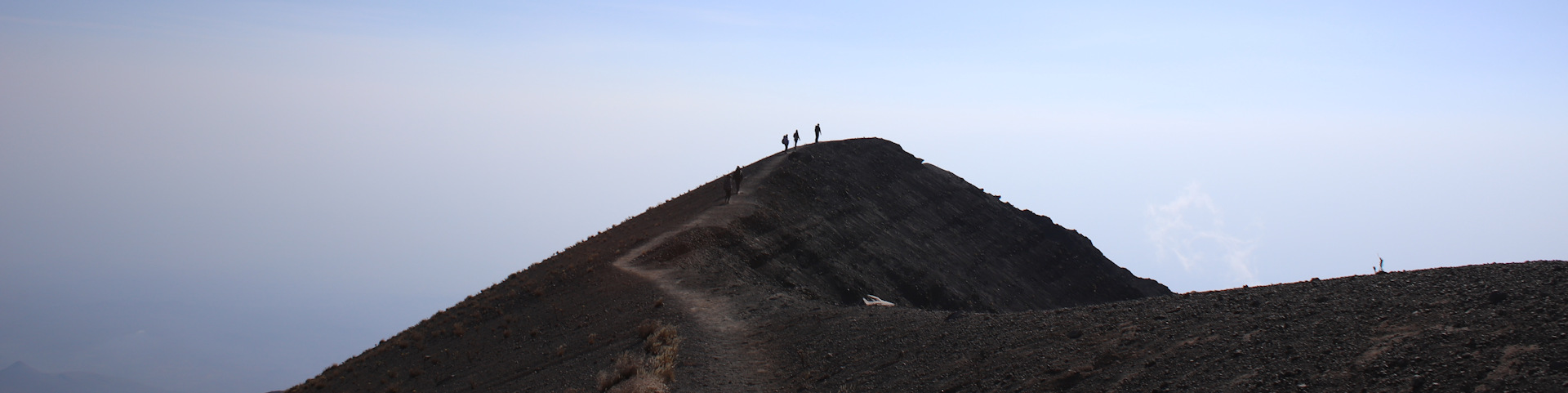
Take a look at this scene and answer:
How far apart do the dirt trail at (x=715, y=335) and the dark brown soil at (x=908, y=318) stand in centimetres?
11

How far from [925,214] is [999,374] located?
35200mm

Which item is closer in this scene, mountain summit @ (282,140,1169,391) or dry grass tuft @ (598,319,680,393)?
dry grass tuft @ (598,319,680,393)

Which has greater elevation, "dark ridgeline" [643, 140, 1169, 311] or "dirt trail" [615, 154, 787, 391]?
"dark ridgeline" [643, 140, 1169, 311]

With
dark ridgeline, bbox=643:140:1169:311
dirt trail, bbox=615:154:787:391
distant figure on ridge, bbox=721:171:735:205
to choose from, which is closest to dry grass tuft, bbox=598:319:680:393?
dirt trail, bbox=615:154:787:391

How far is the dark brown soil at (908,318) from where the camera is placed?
42.4 feet

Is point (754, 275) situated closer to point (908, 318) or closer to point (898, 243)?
point (908, 318)

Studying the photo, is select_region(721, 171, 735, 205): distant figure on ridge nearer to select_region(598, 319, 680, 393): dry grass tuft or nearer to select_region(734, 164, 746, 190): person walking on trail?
select_region(734, 164, 746, 190): person walking on trail

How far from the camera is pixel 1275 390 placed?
12.3 m

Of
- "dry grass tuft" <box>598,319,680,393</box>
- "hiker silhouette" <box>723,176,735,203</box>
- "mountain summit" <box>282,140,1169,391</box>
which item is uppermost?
"hiker silhouette" <box>723,176,735,203</box>

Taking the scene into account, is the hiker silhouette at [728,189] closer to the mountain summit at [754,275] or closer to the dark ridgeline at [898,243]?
the mountain summit at [754,275]

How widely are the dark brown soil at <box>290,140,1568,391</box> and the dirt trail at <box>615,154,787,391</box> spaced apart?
11cm

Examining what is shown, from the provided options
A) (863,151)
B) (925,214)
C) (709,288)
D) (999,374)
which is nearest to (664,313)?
(709,288)

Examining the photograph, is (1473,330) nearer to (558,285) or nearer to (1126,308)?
(1126,308)

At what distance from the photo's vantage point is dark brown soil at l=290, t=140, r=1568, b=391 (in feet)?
42.4
